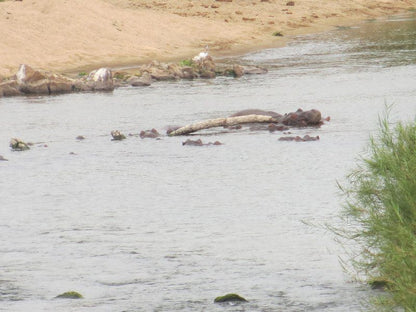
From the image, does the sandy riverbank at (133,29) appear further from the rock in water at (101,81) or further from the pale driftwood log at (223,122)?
the pale driftwood log at (223,122)

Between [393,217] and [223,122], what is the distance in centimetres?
1314

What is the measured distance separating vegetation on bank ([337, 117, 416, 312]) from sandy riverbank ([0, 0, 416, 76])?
26.0m

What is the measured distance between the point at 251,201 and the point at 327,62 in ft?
75.7

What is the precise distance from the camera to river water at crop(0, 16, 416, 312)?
34.1 feet

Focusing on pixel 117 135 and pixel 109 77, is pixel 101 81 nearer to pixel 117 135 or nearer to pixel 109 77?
pixel 109 77

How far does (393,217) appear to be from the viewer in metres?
8.41

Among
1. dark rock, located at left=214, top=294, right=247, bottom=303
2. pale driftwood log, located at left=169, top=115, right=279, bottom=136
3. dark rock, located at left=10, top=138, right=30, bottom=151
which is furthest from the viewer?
pale driftwood log, located at left=169, top=115, right=279, bottom=136

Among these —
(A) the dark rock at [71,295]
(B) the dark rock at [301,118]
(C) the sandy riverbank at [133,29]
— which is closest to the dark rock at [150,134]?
(B) the dark rock at [301,118]

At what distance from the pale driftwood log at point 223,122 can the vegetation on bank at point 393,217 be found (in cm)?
1152

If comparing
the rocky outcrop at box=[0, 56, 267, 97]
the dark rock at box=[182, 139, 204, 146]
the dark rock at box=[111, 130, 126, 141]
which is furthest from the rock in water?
the dark rock at box=[182, 139, 204, 146]

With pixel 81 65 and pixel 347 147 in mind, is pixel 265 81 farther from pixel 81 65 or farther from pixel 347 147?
pixel 347 147

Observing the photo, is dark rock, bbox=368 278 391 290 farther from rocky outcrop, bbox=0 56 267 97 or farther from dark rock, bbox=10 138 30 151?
rocky outcrop, bbox=0 56 267 97

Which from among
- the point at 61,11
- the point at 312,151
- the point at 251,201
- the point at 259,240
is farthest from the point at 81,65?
the point at 259,240

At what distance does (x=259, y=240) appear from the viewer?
40.2 feet
